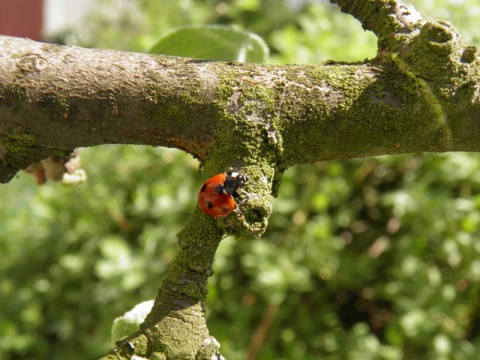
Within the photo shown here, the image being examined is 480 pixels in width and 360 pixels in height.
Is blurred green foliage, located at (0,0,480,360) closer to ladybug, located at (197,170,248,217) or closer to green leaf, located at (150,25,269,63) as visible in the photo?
green leaf, located at (150,25,269,63)

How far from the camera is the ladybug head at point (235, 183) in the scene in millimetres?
569

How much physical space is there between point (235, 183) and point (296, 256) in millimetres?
1708

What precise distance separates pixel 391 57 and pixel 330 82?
81mm

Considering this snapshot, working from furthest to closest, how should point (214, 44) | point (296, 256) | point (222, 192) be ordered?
point (296, 256) < point (214, 44) < point (222, 192)

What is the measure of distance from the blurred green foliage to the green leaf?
112 centimetres

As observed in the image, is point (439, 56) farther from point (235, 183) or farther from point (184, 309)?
point (184, 309)

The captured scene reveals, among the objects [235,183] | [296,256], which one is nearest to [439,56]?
[235,183]

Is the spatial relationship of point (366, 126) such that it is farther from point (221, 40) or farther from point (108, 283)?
point (108, 283)

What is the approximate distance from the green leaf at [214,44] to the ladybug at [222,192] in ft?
1.15

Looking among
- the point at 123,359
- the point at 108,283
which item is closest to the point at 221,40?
the point at 123,359

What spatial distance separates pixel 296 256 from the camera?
225 cm

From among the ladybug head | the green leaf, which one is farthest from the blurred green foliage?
the ladybug head

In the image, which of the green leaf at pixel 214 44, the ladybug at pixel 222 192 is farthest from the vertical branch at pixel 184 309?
the green leaf at pixel 214 44

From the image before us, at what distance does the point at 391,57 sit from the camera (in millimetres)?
635
